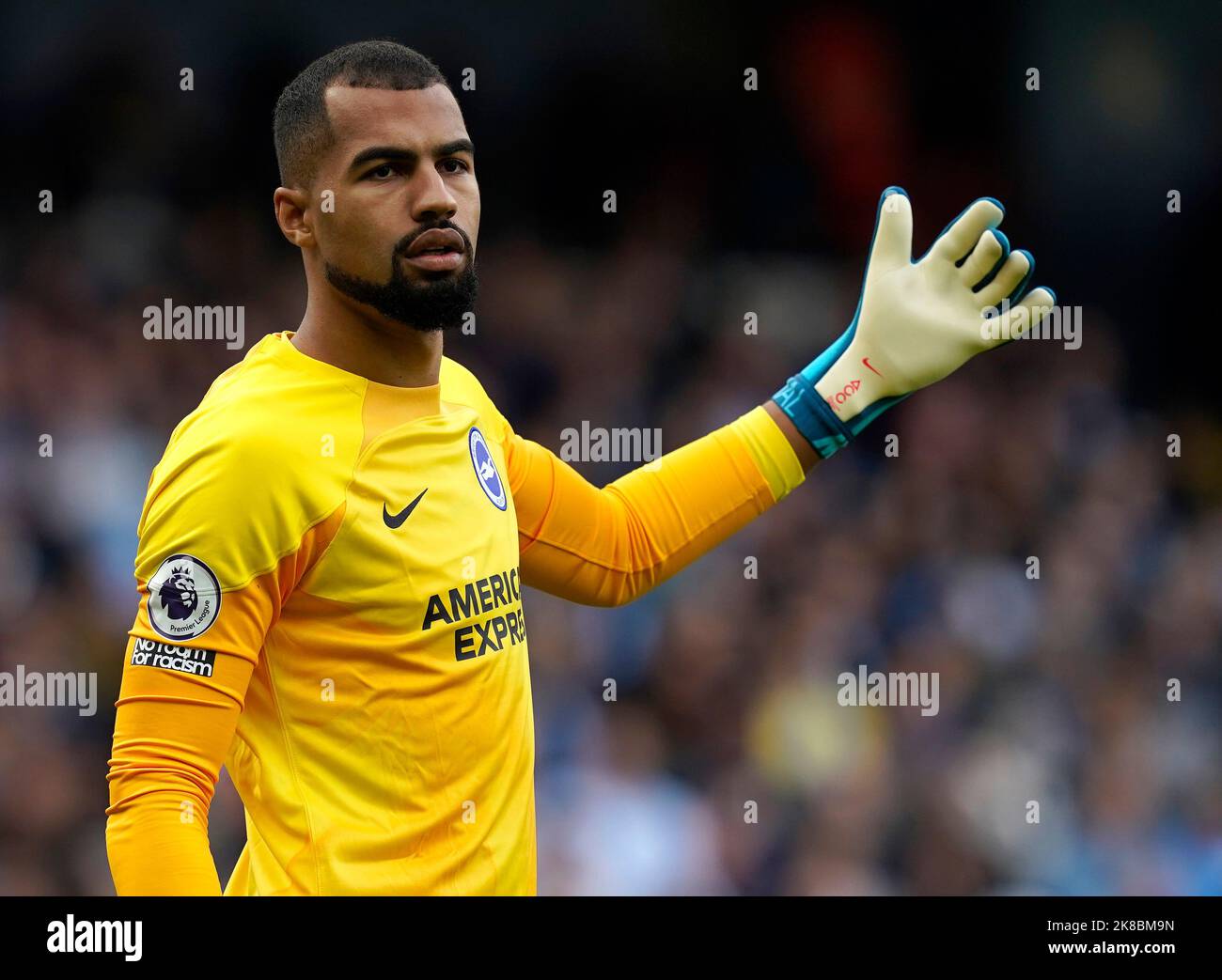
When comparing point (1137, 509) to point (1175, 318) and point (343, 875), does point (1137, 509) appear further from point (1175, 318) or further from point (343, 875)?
point (343, 875)

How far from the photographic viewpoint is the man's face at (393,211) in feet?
9.21

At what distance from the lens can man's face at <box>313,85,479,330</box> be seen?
281 centimetres

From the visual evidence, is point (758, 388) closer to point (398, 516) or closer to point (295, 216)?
point (295, 216)

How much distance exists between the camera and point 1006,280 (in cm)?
320

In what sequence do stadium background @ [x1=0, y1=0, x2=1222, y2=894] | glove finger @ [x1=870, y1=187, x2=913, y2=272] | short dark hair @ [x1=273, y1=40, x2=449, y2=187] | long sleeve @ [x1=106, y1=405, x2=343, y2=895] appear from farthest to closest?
stadium background @ [x1=0, y1=0, x2=1222, y2=894], glove finger @ [x1=870, y1=187, x2=913, y2=272], short dark hair @ [x1=273, y1=40, x2=449, y2=187], long sleeve @ [x1=106, y1=405, x2=343, y2=895]

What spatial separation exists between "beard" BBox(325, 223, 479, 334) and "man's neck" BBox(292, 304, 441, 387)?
4 cm

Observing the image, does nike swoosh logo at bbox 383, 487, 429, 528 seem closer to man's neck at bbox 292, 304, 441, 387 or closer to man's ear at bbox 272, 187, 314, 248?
man's neck at bbox 292, 304, 441, 387

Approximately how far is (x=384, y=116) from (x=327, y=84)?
14cm

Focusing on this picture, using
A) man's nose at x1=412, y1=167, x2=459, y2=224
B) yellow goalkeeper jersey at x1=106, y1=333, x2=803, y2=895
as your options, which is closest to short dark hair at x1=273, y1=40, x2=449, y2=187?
man's nose at x1=412, y1=167, x2=459, y2=224

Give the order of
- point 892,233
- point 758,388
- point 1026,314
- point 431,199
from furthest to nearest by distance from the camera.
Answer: point 758,388, point 892,233, point 1026,314, point 431,199

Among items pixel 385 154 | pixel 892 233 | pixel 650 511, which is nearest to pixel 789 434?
pixel 650 511

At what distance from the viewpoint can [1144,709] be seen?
6.60 metres

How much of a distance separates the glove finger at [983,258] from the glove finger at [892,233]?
122 mm

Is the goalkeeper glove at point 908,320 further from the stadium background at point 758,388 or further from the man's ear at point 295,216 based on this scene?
the stadium background at point 758,388
